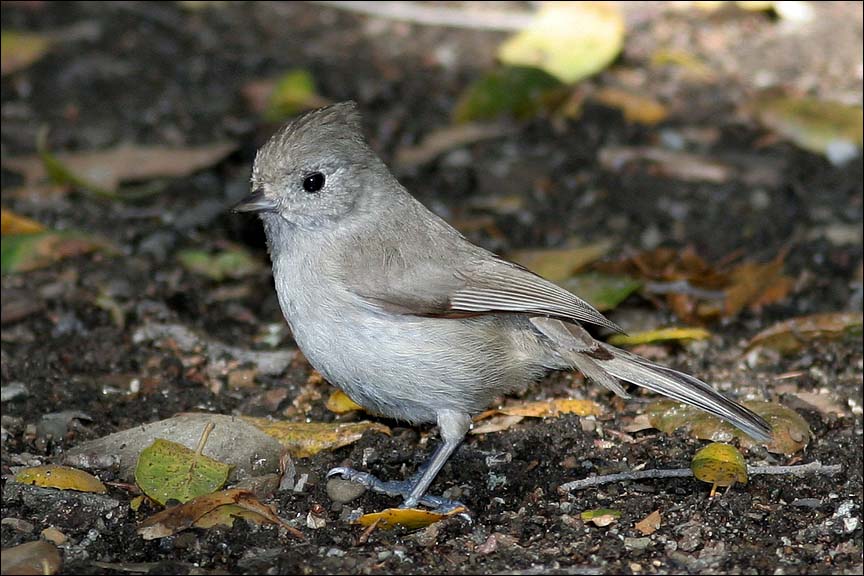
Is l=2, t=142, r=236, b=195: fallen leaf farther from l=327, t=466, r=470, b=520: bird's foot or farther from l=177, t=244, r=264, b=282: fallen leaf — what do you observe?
l=327, t=466, r=470, b=520: bird's foot

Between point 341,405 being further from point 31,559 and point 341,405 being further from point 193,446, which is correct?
point 31,559

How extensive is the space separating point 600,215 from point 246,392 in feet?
8.33

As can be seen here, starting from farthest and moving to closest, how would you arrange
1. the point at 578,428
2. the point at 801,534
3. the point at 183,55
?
the point at 183,55, the point at 578,428, the point at 801,534

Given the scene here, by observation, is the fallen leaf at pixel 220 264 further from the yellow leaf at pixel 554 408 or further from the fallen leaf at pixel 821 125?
the fallen leaf at pixel 821 125

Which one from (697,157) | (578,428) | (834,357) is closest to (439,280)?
(578,428)

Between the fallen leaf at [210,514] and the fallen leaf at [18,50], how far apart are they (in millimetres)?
4460

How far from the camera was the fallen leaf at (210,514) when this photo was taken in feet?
13.0

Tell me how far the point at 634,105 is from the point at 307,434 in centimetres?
391

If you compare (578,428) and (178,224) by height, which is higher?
(178,224)

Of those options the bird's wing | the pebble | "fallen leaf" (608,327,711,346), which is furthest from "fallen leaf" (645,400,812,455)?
the pebble

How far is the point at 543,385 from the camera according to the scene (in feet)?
17.6

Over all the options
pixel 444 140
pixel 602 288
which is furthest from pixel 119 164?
pixel 602 288

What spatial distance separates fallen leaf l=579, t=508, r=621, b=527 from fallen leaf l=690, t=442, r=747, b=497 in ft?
1.26

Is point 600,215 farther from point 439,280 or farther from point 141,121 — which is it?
point 141,121
